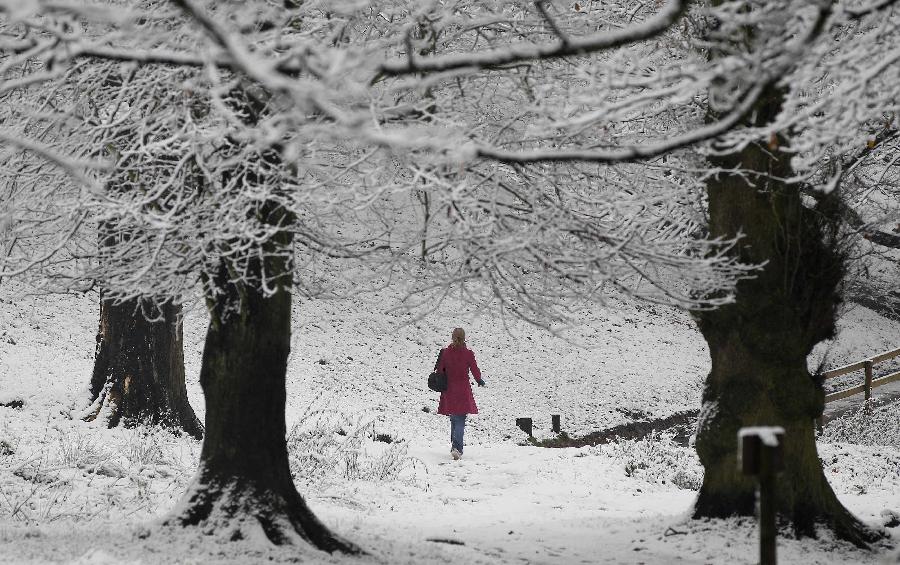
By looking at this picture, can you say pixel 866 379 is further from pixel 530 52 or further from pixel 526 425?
pixel 530 52

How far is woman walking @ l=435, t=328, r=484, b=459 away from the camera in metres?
11.0

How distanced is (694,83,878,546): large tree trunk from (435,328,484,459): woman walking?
4817 mm

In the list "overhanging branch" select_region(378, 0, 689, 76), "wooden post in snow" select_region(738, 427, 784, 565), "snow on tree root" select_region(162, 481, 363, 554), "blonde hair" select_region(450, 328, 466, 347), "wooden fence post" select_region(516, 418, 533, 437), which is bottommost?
"snow on tree root" select_region(162, 481, 363, 554)

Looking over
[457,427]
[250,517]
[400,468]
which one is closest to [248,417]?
[250,517]

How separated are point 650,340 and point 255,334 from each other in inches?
728

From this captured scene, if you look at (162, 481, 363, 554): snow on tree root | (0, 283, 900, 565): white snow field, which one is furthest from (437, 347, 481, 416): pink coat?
(162, 481, 363, 554): snow on tree root

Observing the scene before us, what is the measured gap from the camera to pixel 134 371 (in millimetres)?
9820

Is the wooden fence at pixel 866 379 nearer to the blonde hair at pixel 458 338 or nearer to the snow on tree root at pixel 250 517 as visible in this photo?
the blonde hair at pixel 458 338

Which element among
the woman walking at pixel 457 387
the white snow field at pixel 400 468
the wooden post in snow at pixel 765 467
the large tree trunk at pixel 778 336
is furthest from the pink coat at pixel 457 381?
the wooden post in snow at pixel 765 467

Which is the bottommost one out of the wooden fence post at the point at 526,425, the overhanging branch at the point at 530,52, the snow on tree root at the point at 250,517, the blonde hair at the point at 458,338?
the snow on tree root at the point at 250,517

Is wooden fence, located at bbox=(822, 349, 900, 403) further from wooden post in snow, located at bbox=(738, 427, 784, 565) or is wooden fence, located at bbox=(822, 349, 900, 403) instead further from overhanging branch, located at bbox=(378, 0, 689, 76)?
overhanging branch, located at bbox=(378, 0, 689, 76)

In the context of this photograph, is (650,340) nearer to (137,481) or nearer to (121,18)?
(137,481)

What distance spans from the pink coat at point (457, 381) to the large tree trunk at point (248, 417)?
5491 mm

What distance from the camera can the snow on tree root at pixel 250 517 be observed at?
Result: 5.28m
